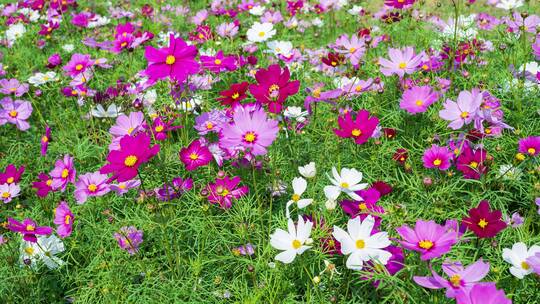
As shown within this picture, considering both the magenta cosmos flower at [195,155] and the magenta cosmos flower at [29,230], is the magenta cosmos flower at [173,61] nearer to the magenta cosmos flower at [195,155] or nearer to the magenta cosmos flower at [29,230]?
the magenta cosmos flower at [195,155]

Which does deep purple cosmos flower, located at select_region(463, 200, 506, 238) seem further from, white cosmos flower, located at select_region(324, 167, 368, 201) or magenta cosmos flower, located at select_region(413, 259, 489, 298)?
white cosmos flower, located at select_region(324, 167, 368, 201)

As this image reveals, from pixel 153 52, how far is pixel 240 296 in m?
0.85

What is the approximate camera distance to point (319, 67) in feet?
8.08

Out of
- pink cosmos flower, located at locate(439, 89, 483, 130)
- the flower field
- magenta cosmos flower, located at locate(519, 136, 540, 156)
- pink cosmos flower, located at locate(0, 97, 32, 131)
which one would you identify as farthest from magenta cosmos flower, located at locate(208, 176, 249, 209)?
pink cosmos flower, located at locate(0, 97, 32, 131)

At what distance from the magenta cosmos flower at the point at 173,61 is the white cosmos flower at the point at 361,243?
74cm

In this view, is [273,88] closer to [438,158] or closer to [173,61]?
[173,61]

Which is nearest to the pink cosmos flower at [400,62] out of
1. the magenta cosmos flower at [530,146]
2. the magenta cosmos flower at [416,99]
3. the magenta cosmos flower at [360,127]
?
the magenta cosmos flower at [416,99]

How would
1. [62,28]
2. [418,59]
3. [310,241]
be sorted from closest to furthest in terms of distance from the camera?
1. [310,241]
2. [418,59]
3. [62,28]

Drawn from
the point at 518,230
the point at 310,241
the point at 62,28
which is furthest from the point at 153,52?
the point at 62,28

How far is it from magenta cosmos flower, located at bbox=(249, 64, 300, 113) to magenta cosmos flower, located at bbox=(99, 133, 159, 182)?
356 millimetres

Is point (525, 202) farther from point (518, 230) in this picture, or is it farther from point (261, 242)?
point (261, 242)

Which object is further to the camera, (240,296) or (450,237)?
(240,296)

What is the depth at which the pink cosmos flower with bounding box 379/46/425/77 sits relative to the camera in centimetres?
185

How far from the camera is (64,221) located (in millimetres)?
1529
